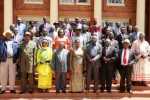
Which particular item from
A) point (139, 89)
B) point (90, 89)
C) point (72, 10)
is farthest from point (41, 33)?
point (72, 10)

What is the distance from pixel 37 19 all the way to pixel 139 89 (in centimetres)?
658

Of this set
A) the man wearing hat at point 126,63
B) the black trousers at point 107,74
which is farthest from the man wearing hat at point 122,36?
the black trousers at point 107,74

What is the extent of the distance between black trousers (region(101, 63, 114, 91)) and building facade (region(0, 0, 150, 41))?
5.80m

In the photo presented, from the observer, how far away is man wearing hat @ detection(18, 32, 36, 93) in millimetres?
19125

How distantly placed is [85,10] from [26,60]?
713 cm

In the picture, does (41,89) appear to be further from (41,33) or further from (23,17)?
(23,17)

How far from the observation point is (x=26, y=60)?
62.8ft

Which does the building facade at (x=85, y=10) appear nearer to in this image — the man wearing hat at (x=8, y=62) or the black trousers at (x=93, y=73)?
the man wearing hat at (x=8, y=62)

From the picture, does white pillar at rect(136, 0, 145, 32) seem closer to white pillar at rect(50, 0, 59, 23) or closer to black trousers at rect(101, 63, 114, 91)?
white pillar at rect(50, 0, 59, 23)

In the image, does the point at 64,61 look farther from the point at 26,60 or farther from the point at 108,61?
the point at 108,61

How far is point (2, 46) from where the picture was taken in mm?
19000

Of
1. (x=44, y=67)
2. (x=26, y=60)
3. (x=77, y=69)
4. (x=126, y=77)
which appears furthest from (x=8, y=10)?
(x=126, y=77)

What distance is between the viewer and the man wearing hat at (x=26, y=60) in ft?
62.7

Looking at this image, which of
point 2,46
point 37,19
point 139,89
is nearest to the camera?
point 2,46
